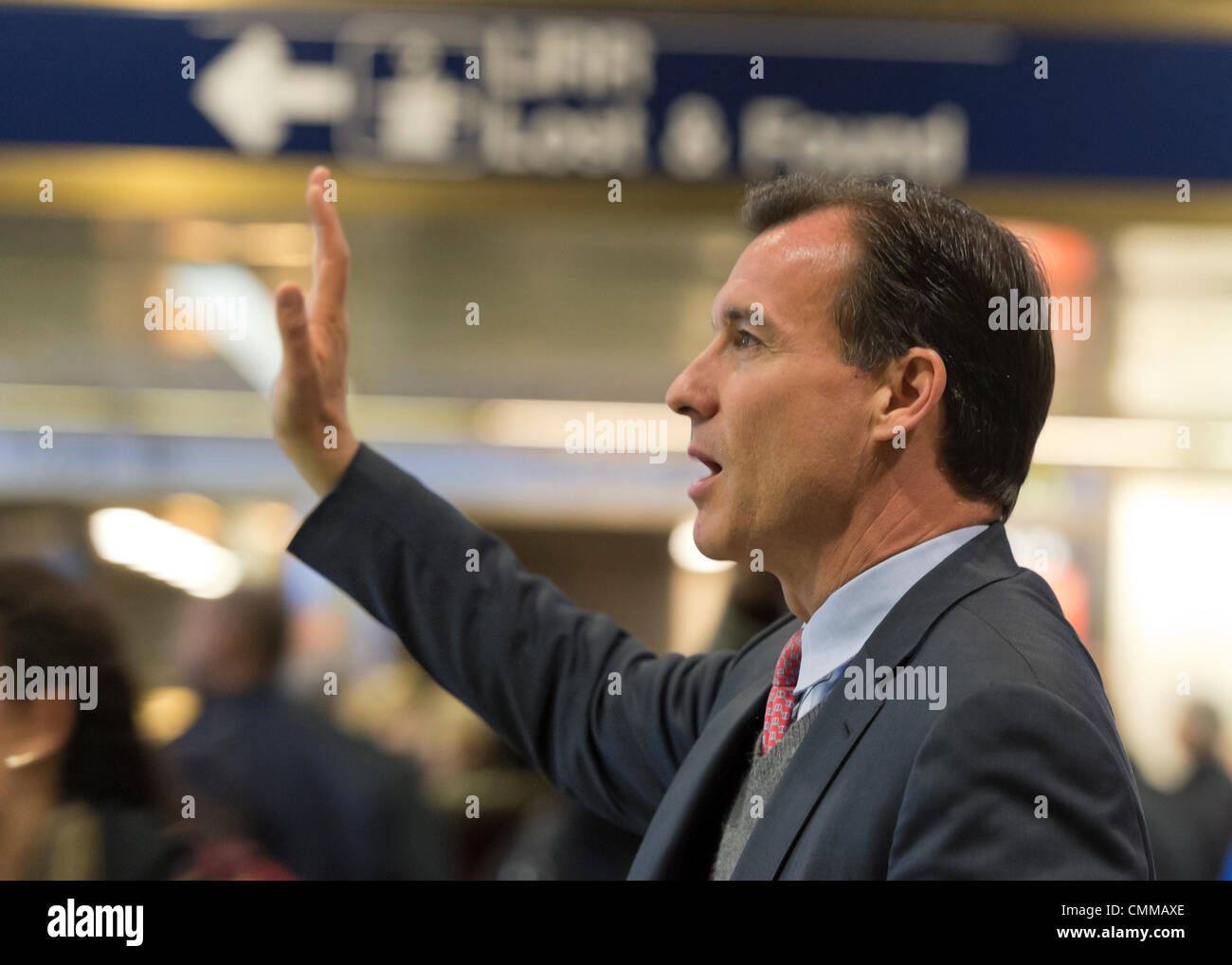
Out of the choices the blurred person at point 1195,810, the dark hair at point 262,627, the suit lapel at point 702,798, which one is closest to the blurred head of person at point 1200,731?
the blurred person at point 1195,810

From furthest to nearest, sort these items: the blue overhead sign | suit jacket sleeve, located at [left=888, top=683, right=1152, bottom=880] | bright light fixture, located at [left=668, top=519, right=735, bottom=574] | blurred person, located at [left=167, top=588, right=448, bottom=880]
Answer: bright light fixture, located at [left=668, top=519, right=735, bottom=574], blurred person, located at [left=167, top=588, right=448, bottom=880], the blue overhead sign, suit jacket sleeve, located at [left=888, top=683, right=1152, bottom=880]

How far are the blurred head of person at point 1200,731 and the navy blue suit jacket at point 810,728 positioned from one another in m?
2.92

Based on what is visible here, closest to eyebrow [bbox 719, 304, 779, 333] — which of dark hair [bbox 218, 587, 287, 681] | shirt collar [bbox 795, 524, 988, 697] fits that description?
shirt collar [bbox 795, 524, 988, 697]

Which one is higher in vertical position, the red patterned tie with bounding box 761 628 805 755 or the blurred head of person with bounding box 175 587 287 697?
the red patterned tie with bounding box 761 628 805 755

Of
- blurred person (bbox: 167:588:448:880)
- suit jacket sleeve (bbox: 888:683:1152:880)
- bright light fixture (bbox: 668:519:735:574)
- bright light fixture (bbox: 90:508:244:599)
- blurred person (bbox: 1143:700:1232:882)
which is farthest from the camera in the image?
bright light fixture (bbox: 668:519:735:574)

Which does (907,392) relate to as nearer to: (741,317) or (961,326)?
(961,326)

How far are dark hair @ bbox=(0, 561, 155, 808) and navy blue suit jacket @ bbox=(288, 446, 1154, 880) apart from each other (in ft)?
1.69

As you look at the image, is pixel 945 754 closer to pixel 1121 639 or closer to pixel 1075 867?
pixel 1075 867

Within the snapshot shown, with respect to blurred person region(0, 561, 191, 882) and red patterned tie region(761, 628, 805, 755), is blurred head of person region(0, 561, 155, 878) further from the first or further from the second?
red patterned tie region(761, 628, 805, 755)

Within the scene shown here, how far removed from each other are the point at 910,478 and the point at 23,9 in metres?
1.77

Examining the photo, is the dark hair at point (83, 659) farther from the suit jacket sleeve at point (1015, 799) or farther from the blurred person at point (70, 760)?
the suit jacket sleeve at point (1015, 799)

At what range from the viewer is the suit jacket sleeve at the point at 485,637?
1354 millimetres

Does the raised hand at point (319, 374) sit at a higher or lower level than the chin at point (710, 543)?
higher

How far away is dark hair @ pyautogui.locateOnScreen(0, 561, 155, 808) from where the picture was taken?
160 centimetres
